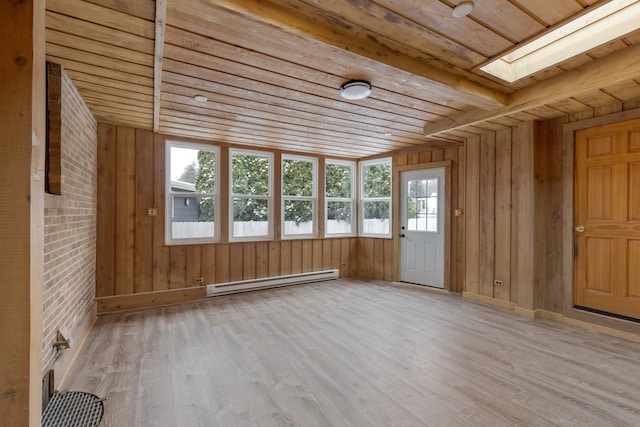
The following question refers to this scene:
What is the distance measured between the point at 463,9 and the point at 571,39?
136 cm

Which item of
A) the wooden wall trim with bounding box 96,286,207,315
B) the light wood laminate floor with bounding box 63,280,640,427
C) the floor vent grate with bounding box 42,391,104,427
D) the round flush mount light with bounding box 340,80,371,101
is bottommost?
the floor vent grate with bounding box 42,391,104,427

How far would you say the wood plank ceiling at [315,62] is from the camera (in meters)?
1.80

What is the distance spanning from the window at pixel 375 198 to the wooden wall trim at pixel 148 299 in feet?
10.9

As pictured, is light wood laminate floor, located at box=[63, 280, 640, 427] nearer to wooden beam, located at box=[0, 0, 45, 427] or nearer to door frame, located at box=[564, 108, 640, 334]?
door frame, located at box=[564, 108, 640, 334]

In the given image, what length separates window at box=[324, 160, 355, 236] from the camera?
6055 mm

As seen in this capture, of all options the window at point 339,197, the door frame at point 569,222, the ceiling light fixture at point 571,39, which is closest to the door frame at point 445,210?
→ the window at point 339,197

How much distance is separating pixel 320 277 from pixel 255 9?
15.4ft

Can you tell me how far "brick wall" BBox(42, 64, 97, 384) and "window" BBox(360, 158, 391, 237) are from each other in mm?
4517

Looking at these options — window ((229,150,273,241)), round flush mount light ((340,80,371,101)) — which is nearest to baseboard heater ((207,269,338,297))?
window ((229,150,273,241))

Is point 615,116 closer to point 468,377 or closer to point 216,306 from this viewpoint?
point 468,377

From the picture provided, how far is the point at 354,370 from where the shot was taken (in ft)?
8.00

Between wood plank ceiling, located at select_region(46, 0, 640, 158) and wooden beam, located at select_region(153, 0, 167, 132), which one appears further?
wood plank ceiling, located at select_region(46, 0, 640, 158)

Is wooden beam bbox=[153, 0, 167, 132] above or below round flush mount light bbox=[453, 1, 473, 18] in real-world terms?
below

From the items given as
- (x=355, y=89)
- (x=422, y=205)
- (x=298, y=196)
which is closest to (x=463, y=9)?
(x=355, y=89)
